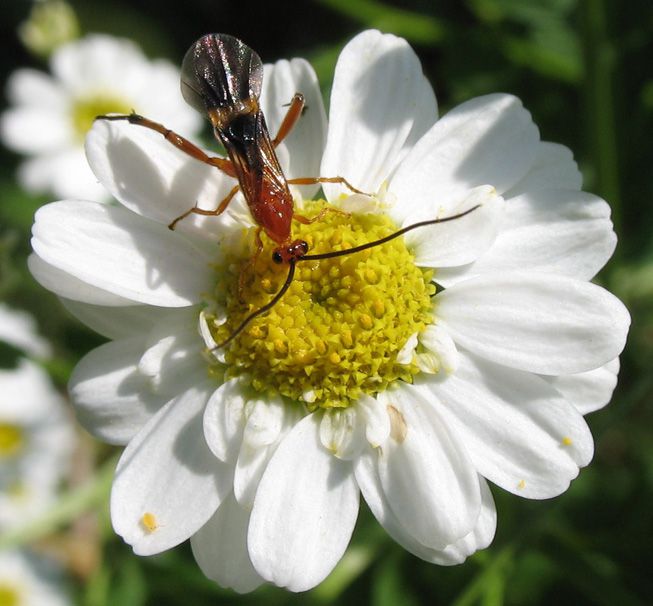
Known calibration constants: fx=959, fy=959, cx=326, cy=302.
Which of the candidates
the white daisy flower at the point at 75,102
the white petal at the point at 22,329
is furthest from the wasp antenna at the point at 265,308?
the white daisy flower at the point at 75,102

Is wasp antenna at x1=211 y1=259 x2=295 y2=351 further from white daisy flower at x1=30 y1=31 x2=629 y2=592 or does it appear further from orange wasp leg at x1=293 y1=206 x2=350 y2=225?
orange wasp leg at x1=293 y1=206 x2=350 y2=225

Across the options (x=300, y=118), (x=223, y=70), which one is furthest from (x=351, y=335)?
(x=223, y=70)

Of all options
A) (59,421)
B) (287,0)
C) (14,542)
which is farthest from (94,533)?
(287,0)

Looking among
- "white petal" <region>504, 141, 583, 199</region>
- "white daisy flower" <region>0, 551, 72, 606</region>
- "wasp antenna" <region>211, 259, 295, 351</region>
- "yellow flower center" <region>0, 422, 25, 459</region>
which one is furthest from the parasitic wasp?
"yellow flower center" <region>0, 422, 25, 459</region>

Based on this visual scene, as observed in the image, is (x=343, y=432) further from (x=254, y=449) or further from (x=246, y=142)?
(x=246, y=142)

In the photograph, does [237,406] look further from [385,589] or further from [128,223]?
[385,589]

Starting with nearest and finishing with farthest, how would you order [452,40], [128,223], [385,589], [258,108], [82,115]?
[128,223]
[258,108]
[385,589]
[452,40]
[82,115]
